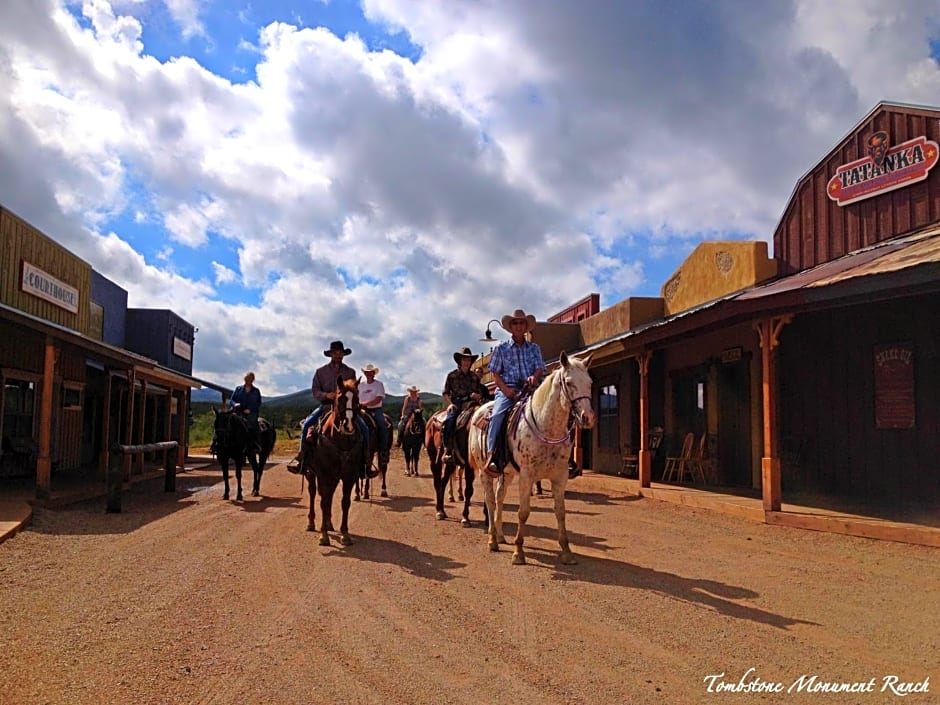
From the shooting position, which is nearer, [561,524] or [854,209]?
[561,524]

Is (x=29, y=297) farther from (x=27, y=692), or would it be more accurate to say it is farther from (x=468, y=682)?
(x=468, y=682)

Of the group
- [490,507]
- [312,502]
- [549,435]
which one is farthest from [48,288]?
[549,435]

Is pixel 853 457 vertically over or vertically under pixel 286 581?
over

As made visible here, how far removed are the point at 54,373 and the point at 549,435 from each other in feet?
37.2

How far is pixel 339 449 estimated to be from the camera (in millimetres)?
8172

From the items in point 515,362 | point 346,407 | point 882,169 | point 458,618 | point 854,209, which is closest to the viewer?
point 458,618

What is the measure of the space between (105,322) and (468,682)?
895 inches

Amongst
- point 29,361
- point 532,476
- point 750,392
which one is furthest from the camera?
point 29,361

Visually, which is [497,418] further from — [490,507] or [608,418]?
[608,418]

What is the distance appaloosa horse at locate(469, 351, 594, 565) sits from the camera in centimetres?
642

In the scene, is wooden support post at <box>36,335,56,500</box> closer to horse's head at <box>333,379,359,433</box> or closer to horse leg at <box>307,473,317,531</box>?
horse leg at <box>307,473,317,531</box>

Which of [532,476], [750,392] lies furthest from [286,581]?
[750,392]

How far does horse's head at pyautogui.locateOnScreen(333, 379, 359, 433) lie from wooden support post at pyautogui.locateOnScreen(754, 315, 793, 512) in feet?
17.7

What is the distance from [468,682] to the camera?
3.88 metres
